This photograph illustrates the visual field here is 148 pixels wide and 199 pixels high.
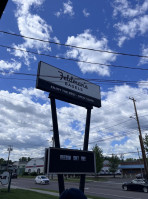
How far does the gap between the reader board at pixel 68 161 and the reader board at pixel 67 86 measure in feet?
9.53

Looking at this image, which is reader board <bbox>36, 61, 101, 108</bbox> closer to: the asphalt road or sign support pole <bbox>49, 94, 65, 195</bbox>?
sign support pole <bbox>49, 94, 65, 195</bbox>

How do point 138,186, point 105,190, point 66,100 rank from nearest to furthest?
point 66,100
point 138,186
point 105,190

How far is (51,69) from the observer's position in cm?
984

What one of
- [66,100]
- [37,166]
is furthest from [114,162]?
[66,100]

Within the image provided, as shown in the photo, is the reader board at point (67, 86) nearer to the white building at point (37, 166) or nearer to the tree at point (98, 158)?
the tree at point (98, 158)

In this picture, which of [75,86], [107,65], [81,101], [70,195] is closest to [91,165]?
[81,101]

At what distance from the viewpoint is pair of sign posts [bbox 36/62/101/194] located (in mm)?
8273

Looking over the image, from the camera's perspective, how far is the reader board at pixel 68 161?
7957 mm

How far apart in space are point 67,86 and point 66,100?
30.9 inches

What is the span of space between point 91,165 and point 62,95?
3.99m

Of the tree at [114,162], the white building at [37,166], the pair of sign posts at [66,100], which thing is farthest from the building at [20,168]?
the pair of sign posts at [66,100]

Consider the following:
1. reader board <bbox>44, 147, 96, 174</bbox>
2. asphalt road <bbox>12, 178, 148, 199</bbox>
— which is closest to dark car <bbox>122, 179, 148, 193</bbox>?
asphalt road <bbox>12, 178, 148, 199</bbox>

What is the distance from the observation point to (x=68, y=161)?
8664mm

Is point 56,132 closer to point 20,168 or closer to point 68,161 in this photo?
point 68,161
